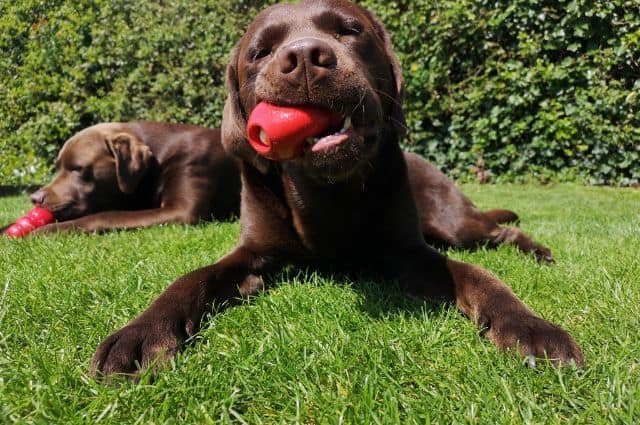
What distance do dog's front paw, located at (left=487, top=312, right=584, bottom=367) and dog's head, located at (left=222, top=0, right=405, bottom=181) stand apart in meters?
0.73

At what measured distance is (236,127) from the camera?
7.89 feet

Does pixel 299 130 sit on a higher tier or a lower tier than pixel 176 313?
higher

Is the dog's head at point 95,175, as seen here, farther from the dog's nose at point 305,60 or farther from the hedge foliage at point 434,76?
the hedge foliage at point 434,76

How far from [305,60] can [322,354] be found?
939 millimetres

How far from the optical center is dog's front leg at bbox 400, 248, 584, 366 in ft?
4.62

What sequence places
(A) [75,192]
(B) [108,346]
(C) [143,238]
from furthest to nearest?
(A) [75,192] → (C) [143,238] → (B) [108,346]

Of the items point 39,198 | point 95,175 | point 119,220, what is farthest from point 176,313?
point 39,198

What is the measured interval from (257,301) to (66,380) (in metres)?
0.83

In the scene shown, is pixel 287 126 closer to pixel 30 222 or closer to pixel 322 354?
pixel 322 354

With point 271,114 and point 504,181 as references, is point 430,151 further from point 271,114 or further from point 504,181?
point 271,114

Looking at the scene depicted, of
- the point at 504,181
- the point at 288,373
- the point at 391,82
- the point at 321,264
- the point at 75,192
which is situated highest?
the point at 391,82

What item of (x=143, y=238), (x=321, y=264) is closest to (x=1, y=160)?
(x=143, y=238)

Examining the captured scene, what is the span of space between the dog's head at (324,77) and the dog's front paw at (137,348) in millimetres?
740

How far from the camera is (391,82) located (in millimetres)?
2424
